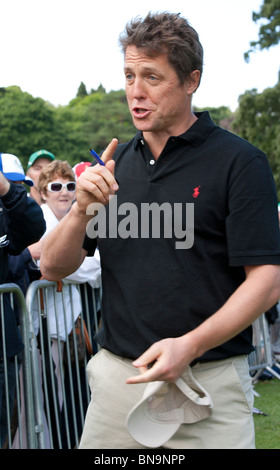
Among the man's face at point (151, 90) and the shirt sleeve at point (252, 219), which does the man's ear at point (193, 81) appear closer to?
the man's face at point (151, 90)

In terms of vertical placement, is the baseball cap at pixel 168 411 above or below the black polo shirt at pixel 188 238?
below

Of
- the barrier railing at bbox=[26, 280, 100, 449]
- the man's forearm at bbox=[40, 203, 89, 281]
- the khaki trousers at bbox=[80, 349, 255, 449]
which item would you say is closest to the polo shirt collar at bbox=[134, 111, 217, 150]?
the man's forearm at bbox=[40, 203, 89, 281]

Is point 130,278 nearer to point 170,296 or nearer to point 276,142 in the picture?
point 170,296

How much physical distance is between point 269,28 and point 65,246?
36528 mm

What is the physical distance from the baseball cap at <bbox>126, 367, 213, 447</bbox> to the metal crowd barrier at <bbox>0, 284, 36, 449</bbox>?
217cm

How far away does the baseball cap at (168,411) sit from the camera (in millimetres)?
2240

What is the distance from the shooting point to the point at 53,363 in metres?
5.00

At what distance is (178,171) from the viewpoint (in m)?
2.49

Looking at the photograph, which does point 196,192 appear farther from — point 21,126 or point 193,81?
point 21,126

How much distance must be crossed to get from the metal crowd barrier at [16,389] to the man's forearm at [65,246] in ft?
5.60

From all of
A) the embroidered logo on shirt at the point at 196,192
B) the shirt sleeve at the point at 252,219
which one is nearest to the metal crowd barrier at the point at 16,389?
the embroidered logo on shirt at the point at 196,192

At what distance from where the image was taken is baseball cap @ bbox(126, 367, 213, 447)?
2240 mm
